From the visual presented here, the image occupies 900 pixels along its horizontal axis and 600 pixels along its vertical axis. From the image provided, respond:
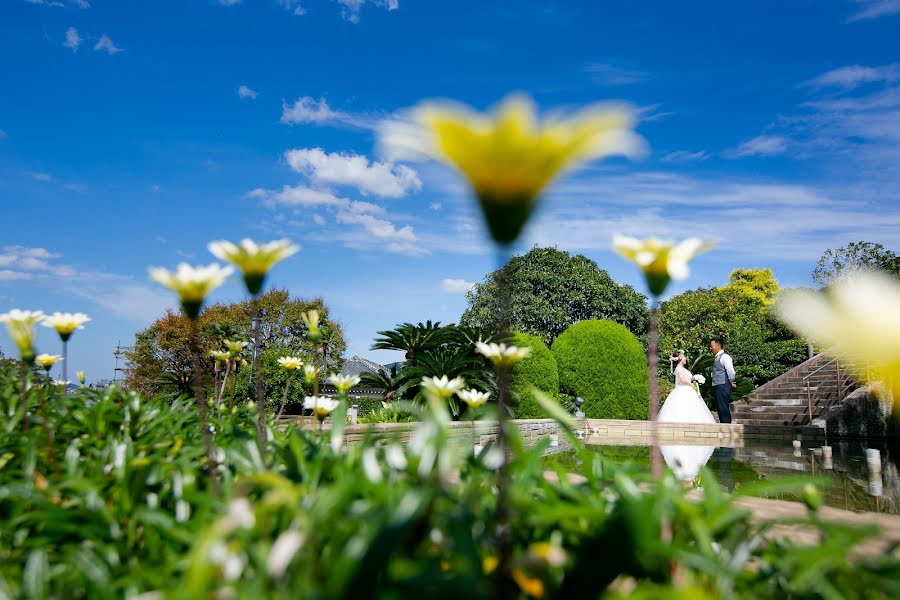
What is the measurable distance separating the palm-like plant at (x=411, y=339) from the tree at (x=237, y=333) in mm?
4768

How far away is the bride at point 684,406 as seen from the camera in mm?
12359

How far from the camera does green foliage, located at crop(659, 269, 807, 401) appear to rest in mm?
20734

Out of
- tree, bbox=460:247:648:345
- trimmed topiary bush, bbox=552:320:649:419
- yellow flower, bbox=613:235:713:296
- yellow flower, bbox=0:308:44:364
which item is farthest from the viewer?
tree, bbox=460:247:648:345

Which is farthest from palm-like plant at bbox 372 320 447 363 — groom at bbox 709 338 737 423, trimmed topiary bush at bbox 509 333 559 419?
groom at bbox 709 338 737 423

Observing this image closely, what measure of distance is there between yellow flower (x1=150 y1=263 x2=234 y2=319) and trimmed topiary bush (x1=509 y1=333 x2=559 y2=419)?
10439 mm

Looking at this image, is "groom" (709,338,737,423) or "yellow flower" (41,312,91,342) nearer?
"yellow flower" (41,312,91,342)

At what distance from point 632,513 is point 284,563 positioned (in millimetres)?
652

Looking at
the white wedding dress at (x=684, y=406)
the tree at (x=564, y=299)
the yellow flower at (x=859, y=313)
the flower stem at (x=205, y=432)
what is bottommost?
the white wedding dress at (x=684, y=406)

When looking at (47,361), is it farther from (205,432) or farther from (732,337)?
(732,337)

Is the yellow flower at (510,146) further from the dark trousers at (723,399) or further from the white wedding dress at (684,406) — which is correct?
the dark trousers at (723,399)

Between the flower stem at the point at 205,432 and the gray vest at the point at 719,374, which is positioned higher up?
the flower stem at the point at 205,432

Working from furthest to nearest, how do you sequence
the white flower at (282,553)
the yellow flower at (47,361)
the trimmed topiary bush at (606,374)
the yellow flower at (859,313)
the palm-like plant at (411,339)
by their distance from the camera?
the trimmed topiary bush at (606,374) < the palm-like plant at (411,339) < the yellow flower at (47,361) < the white flower at (282,553) < the yellow flower at (859,313)

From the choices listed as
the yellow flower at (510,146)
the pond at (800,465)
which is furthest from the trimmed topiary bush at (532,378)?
the yellow flower at (510,146)

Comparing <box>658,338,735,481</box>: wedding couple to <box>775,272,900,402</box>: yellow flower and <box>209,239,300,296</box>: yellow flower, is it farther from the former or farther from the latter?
<box>775,272,900,402</box>: yellow flower
